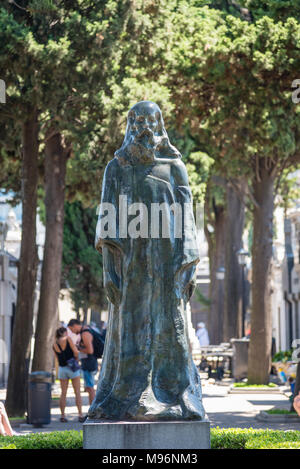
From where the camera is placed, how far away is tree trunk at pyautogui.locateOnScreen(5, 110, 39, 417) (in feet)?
53.1

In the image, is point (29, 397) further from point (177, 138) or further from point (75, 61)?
point (177, 138)

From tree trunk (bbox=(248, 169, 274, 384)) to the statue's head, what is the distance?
1501cm

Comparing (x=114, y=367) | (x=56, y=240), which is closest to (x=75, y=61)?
(x=56, y=240)

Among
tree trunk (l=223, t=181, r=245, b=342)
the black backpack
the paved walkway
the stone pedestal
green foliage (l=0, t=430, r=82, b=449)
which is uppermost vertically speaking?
tree trunk (l=223, t=181, r=245, b=342)

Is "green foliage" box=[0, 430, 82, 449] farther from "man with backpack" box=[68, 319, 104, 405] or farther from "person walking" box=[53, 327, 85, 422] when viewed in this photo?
"man with backpack" box=[68, 319, 104, 405]

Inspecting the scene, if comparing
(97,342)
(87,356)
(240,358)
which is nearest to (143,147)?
(97,342)

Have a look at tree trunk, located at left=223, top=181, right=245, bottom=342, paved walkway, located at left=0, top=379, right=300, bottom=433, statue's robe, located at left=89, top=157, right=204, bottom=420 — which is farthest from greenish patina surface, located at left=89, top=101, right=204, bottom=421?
tree trunk, located at left=223, top=181, right=245, bottom=342

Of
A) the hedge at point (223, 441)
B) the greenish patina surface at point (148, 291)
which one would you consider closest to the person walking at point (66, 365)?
the hedge at point (223, 441)

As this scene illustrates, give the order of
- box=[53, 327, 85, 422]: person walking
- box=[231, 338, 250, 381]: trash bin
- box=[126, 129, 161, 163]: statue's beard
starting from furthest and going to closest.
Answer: box=[231, 338, 250, 381]: trash bin
box=[53, 327, 85, 422]: person walking
box=[126, 129, 161, 163]: statue's beard

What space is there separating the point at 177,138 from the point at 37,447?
53.9ft

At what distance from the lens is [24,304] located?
1617 cm

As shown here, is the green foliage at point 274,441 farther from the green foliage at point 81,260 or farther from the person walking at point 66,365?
the green foliage at point 81,260

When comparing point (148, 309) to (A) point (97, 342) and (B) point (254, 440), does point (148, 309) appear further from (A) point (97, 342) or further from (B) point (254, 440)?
(A) point (97, 342)

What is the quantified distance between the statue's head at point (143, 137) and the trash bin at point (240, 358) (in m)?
19.5
